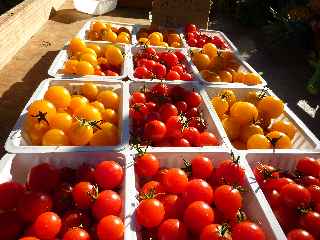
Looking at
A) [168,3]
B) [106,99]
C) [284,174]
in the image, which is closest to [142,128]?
[106,99]

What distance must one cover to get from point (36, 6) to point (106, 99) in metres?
2.57

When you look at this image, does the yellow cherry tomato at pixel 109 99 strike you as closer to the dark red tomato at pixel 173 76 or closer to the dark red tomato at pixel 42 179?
the dark red tomato at pixel 173 76

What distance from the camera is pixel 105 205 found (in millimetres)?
1405

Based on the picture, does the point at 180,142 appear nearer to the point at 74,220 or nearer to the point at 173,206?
the point at 173,206

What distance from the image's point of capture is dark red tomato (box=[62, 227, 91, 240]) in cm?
127

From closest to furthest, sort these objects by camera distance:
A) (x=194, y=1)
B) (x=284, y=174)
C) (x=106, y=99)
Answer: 1. (x=284, y=174)
2. (x=106, y=99)
3. (x=194, y=1)

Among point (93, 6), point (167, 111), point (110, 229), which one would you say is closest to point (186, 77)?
point (167, 111)

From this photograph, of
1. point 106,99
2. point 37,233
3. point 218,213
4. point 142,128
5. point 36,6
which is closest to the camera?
point 37,233

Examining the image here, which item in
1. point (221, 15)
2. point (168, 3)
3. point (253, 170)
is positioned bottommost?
point (221, 15)

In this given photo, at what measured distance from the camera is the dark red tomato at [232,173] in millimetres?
1584

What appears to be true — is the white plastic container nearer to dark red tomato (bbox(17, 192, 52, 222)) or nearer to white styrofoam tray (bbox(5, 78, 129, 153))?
white styrofoam tray (bbox(5, 78, 129, 153))

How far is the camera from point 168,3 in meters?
3.58

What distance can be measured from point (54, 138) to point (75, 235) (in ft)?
2.04

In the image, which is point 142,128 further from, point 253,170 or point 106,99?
point 253,170
